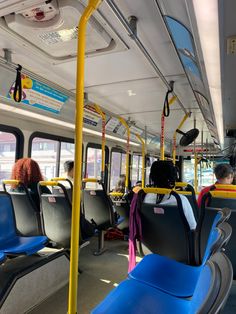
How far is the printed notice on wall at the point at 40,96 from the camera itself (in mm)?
3184

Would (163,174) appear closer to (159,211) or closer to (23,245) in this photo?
(159,211)

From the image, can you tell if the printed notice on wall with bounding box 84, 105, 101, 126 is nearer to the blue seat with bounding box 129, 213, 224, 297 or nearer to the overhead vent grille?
the overhead vent grille

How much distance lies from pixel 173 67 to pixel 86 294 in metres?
2.55

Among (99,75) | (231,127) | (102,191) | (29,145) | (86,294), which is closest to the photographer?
(86,294)

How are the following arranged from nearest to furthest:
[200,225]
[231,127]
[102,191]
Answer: [200,225], [102,191], [231,127]

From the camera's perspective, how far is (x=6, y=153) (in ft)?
13.3

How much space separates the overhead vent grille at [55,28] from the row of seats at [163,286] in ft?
5.48

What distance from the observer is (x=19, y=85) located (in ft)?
9.19

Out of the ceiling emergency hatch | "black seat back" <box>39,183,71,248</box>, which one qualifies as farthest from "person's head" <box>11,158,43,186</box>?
the ceiling emergency hatch

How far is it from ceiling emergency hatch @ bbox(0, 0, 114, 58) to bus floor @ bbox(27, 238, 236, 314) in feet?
7.42

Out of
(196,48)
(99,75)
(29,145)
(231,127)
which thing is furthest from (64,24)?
(231,127)

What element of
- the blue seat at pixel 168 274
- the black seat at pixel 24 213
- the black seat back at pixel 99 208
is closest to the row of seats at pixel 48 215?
the black seat at pixel 24 213

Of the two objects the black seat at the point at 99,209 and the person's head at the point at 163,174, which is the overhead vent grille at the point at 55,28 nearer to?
the person's head at the point at 163,174

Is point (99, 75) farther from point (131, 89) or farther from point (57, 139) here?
point (57, 139)
